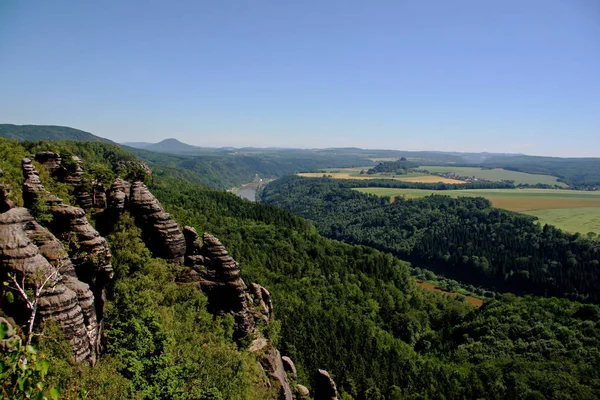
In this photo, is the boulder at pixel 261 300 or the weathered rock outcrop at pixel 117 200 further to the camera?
the boulder at pixel 261 300

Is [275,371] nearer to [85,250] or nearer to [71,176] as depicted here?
[85,250]

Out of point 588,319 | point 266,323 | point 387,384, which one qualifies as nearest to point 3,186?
point 266,323

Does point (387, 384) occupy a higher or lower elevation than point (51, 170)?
lower

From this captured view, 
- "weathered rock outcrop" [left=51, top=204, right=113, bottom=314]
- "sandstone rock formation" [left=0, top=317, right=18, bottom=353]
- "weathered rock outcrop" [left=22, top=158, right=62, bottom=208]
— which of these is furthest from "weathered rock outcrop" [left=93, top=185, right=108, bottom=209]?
"sandstone rock formation" [left=0, top=317, right=18, bottom=353]

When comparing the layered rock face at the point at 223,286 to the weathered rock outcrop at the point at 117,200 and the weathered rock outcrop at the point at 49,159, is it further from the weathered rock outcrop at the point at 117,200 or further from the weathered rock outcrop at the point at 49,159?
the weathered rock outcrop at the point at 49,159

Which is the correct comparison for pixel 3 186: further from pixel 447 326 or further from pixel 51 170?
pixel 447 326

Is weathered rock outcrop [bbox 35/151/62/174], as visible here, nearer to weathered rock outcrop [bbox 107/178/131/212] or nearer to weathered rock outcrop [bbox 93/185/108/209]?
weathered rock outcrop [bbox 93/185/108/209]

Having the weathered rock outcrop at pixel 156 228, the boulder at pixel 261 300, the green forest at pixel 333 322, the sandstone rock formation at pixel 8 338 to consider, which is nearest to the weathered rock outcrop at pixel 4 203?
the green forest at pixel 333 322
